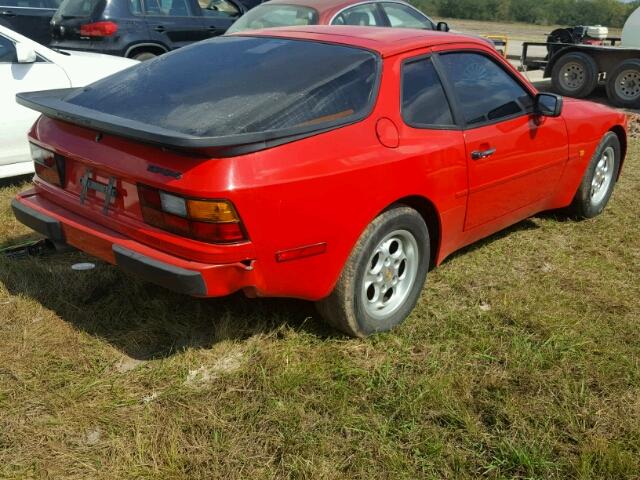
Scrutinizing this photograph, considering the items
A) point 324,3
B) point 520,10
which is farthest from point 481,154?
point 520,10

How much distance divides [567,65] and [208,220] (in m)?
10.4

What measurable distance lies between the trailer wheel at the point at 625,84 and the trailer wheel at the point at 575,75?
31 centimetres

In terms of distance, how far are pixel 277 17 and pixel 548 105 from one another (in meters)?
4.33

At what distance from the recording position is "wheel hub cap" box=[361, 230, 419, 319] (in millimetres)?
3125

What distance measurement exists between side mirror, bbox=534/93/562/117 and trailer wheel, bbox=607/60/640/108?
7.72m

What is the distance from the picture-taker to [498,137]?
11.9 feet

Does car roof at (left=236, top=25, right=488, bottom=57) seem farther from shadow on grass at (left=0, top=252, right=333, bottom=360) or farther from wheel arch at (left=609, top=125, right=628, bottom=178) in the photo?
wheel arch at (left=609, top=125, right=628, bottom=178)

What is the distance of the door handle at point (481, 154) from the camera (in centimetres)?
344

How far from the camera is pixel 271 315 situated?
11.0 ft

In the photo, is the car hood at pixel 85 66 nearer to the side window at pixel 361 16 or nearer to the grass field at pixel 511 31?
the side window at pixel 361 16

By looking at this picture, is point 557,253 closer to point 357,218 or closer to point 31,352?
point 357,218

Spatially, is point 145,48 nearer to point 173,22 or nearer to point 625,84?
point 173,22

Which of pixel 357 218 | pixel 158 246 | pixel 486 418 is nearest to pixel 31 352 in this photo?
pixel 158 246

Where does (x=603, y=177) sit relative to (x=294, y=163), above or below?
below
